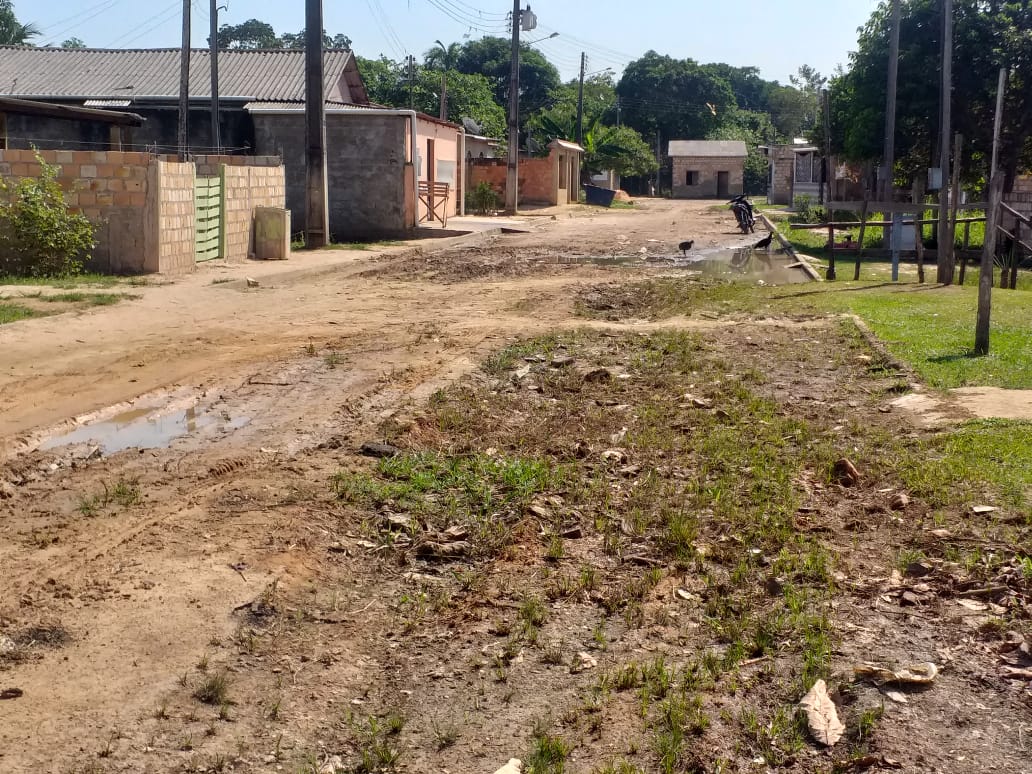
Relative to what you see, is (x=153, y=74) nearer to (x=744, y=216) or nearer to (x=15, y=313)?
(x=744, y=216)

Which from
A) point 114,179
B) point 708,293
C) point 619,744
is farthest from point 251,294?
point 619,744

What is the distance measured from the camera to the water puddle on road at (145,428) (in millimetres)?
7680

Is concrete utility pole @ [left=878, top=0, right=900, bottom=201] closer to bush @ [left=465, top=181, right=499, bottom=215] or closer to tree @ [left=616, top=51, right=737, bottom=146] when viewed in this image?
bush @ [left=465, top=181, right=499, bottom=215]

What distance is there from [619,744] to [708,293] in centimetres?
1382

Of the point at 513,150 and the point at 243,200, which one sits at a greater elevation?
the point at 513,150

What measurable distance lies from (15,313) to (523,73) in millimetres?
89310

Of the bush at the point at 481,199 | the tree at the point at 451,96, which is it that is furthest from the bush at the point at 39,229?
the tree at the point at 451,96

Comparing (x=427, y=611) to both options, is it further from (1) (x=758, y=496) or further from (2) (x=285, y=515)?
(1) (x=758, y=496)

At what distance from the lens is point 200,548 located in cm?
550

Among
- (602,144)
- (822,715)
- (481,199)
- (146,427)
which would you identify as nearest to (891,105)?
(481,199)

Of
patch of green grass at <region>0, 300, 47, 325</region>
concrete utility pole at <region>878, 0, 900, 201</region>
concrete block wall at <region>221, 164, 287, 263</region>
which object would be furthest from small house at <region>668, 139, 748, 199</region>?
patch of green grass at <region>0, 300, 47, 325</region>

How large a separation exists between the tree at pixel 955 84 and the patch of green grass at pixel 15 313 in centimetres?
2134

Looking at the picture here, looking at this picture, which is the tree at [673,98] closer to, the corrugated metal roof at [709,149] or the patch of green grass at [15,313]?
the corrugated metal roof at [709,149]

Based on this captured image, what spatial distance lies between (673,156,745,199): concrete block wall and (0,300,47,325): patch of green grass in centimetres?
7313
